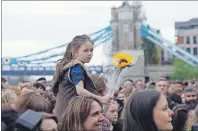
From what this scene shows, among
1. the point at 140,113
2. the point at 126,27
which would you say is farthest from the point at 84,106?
the point at 126,27

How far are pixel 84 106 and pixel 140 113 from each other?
1.21 feet

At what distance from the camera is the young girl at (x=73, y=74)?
602 cm

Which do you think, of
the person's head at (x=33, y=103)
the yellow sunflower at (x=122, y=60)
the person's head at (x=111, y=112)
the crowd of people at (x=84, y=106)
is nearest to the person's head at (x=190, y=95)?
the crowd of people at (x=84, y=106)

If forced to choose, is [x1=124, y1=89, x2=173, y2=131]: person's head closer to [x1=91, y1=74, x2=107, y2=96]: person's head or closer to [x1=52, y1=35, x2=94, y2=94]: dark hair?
[x1=52, y1=35, x2=94, y2=94]: dark hair

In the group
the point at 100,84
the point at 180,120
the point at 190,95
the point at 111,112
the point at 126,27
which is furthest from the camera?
the point at 126,27

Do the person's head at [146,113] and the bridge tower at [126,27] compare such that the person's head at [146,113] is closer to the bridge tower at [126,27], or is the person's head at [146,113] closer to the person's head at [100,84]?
the person's head at [100,84]

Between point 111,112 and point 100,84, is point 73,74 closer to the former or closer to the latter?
point 100,84

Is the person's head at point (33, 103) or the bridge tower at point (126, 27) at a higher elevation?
the bridge tower at point (126, 27)

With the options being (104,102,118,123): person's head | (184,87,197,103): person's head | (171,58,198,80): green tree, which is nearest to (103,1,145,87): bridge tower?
(171,58,198,80): green tree

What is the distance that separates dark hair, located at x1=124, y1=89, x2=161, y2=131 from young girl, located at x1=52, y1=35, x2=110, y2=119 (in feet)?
5.05

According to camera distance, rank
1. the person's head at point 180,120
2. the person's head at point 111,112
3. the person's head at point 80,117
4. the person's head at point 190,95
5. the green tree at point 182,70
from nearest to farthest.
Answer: the person's head at point 80,117
the person's head at point 180,120
the person's head at point 111,112
the person's head at point 190,95
the green tree at point 182,70

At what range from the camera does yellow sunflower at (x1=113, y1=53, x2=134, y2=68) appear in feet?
20.1

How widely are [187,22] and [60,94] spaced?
4495 inches

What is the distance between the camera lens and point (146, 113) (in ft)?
14.3
